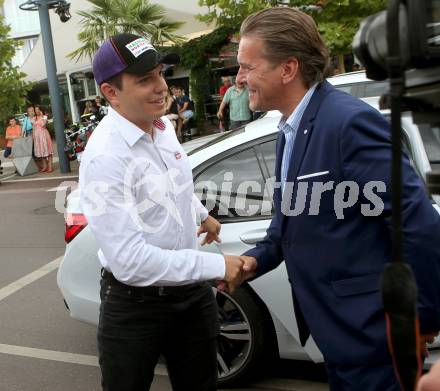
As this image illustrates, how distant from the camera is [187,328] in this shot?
2330mm

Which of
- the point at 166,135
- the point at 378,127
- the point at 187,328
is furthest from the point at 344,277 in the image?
the point at 166,135

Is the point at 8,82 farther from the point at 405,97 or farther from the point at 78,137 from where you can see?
the point at 405,97

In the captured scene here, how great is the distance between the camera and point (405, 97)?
1.03m

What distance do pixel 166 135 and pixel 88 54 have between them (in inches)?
609

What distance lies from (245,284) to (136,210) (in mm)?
1391

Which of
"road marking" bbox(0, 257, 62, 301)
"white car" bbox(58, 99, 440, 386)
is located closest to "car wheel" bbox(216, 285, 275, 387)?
"white car" bbox(58, 99, 440, 386)

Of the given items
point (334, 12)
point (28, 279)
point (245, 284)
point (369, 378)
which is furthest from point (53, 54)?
point (369, 378)

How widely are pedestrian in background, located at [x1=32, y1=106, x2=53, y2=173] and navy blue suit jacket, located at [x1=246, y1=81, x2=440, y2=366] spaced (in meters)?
14.0

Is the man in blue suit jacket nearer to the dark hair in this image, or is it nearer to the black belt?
the dark hair

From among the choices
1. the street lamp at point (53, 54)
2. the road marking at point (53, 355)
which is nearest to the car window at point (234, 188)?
the road marking at point (53, 355)

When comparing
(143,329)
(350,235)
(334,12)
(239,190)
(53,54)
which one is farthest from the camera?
(53,54)

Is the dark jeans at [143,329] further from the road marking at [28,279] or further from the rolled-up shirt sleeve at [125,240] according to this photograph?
the road marking at [28,279]

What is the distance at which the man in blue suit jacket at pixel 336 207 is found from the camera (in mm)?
1654

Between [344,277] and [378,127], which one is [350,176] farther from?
[344,277]
